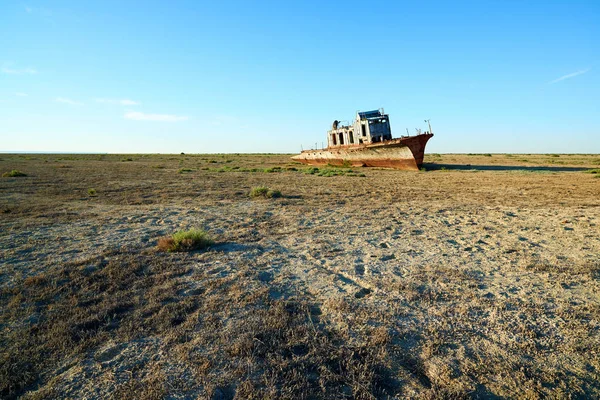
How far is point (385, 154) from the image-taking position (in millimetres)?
24953

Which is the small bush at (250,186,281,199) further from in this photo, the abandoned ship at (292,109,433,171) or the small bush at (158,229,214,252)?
the abandoned ship at (292,109,433,171)

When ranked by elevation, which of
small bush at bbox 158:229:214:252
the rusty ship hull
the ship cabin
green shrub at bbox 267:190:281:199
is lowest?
small bush at bbox 158:229:214:252

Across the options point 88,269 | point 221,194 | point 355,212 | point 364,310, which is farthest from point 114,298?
point 221,194

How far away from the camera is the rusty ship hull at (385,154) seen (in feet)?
74.8

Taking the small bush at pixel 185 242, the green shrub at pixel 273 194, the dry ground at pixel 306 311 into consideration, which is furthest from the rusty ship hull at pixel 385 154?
the small bush at pixel 185 242

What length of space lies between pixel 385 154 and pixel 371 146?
50.1 inches

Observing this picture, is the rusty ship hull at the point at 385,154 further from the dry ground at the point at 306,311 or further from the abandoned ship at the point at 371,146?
the dry ground at the point at 306,311

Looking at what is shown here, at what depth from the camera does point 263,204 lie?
10211mm

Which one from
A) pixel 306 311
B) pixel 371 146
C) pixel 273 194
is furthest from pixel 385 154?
pixel 306 311

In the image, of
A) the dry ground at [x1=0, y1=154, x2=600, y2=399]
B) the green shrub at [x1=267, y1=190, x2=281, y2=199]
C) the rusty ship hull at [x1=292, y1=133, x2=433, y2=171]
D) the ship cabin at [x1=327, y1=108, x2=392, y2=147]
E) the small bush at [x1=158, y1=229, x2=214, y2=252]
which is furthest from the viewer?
the ship cabin at [x1=327, y1=108, x2=392, y2=147]

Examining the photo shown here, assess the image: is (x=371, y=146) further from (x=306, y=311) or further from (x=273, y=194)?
(x=306, y=311)

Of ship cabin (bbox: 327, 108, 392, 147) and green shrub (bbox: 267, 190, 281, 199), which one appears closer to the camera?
green shrub (bbox: 267, 190, 281, 199)

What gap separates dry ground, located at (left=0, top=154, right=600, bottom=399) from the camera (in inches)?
96.0

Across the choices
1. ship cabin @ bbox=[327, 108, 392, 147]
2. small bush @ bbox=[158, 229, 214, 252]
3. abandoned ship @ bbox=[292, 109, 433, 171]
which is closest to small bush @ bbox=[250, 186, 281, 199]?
small bush @ bbox=[158, 229, 214, 252]
